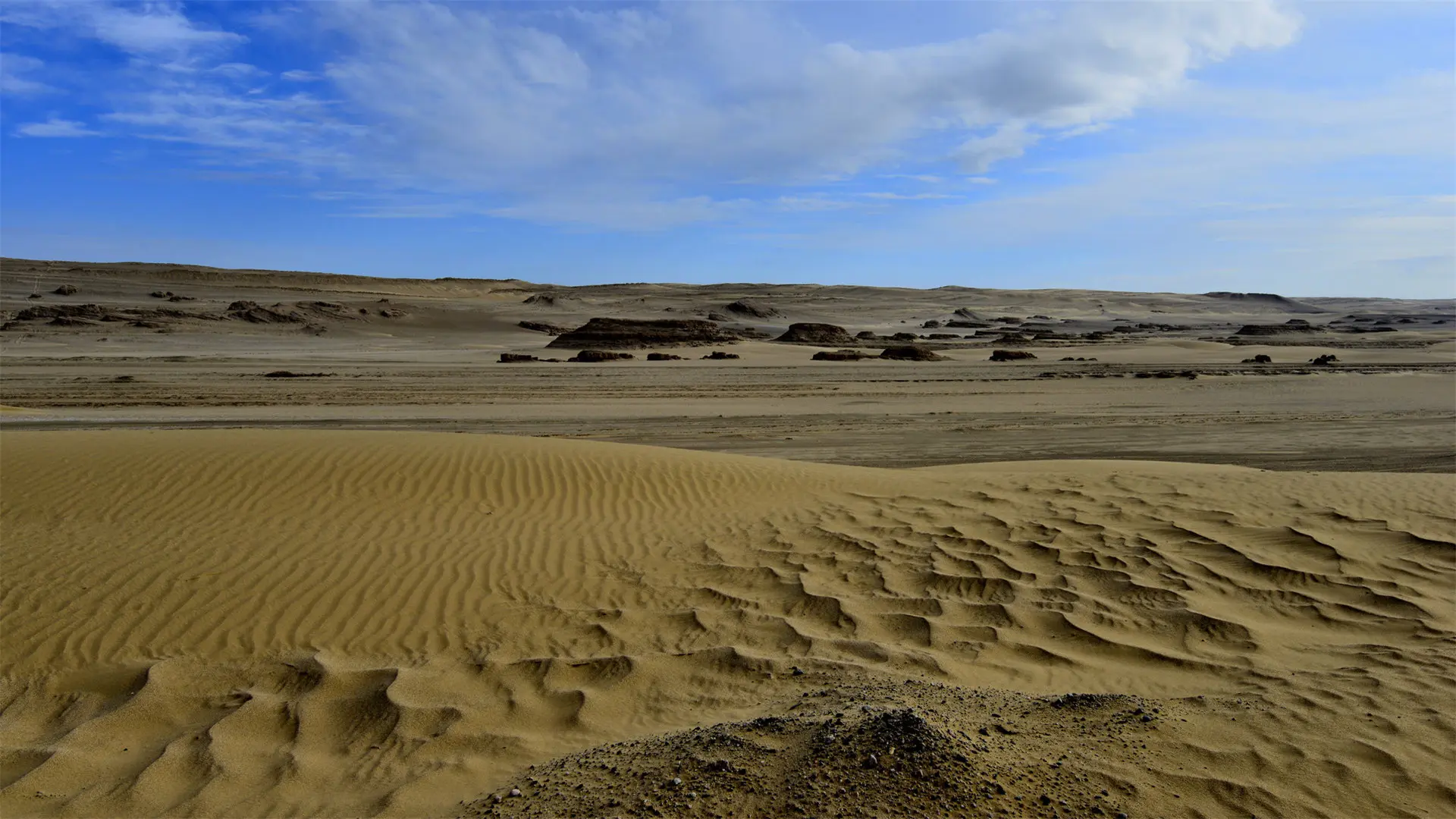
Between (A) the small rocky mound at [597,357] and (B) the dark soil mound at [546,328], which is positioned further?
(B) the dark soil mound at [546,328]

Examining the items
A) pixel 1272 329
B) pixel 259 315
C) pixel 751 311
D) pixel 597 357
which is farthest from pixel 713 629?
pixel 751 311


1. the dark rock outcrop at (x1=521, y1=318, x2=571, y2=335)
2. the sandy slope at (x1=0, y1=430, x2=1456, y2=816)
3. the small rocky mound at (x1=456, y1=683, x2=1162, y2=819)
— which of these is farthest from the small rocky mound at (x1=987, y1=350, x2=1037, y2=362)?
the small rocky mound at (x1=456, y1=683, x2=1162, y2=819)

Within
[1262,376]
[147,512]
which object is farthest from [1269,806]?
[1262,376]

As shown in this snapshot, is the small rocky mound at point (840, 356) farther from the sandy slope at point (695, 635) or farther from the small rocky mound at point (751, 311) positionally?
the small rocky mound at point (751, 311)

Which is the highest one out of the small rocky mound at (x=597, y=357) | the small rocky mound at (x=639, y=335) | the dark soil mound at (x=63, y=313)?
the dark soil mound at (x=63, y=313)

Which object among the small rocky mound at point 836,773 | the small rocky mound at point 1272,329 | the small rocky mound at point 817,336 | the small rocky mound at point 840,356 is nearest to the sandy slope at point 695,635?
the small rocky mound at point 836,773

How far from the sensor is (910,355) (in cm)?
3441

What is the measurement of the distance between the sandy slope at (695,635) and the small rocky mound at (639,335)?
30.2 m

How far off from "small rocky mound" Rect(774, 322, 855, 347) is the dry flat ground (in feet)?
102

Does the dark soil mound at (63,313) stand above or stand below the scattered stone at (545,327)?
above

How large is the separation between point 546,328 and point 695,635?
1982 inches

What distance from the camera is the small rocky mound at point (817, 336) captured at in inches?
1746

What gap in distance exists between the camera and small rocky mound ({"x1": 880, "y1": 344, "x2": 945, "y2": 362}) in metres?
33.8

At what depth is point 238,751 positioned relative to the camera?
4141 mm
